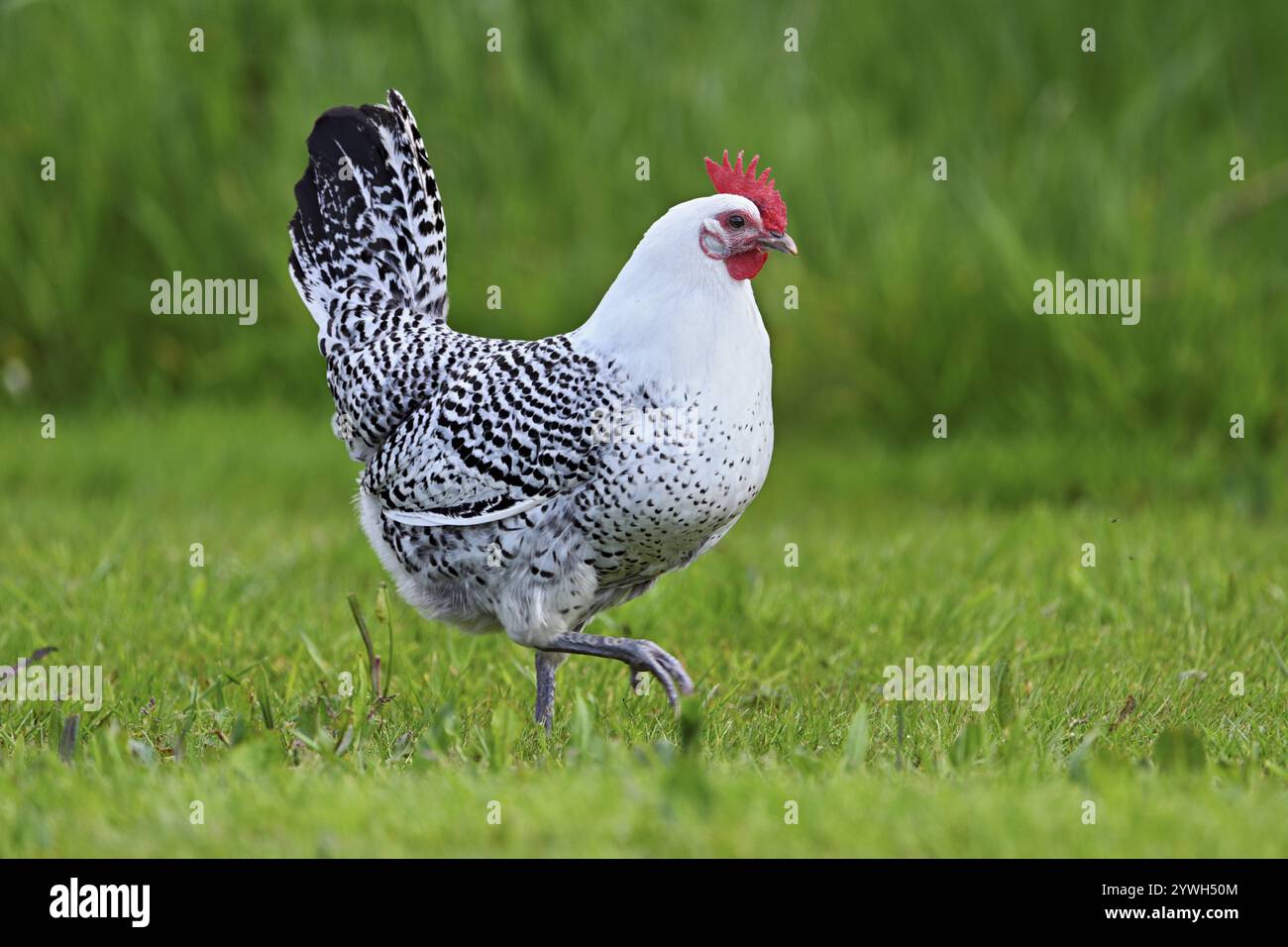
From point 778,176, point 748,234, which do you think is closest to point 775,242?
point 748,234

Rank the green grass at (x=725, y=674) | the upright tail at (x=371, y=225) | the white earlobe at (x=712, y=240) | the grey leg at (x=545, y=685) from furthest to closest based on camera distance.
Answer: the upright tail at (x=371, y=225), the grey leg at (x=545, y=685), the white earlobe at (x=712, y=240), the green grass at (x=725, y=674)

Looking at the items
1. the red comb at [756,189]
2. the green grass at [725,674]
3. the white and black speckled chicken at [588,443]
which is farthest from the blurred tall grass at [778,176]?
the white and black speckled chicken at [588,443]

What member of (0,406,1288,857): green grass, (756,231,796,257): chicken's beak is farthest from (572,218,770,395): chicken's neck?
(0,406,1288,857): green grass

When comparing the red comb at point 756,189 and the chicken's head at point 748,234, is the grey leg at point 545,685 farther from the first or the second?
the red comb at point 756,189

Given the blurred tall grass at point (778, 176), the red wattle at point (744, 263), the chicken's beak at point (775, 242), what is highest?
the blurred tall grass at point (778, 176)

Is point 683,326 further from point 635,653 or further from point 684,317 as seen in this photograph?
point 635,653

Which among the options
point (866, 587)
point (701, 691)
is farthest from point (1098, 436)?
point (701, 691)
